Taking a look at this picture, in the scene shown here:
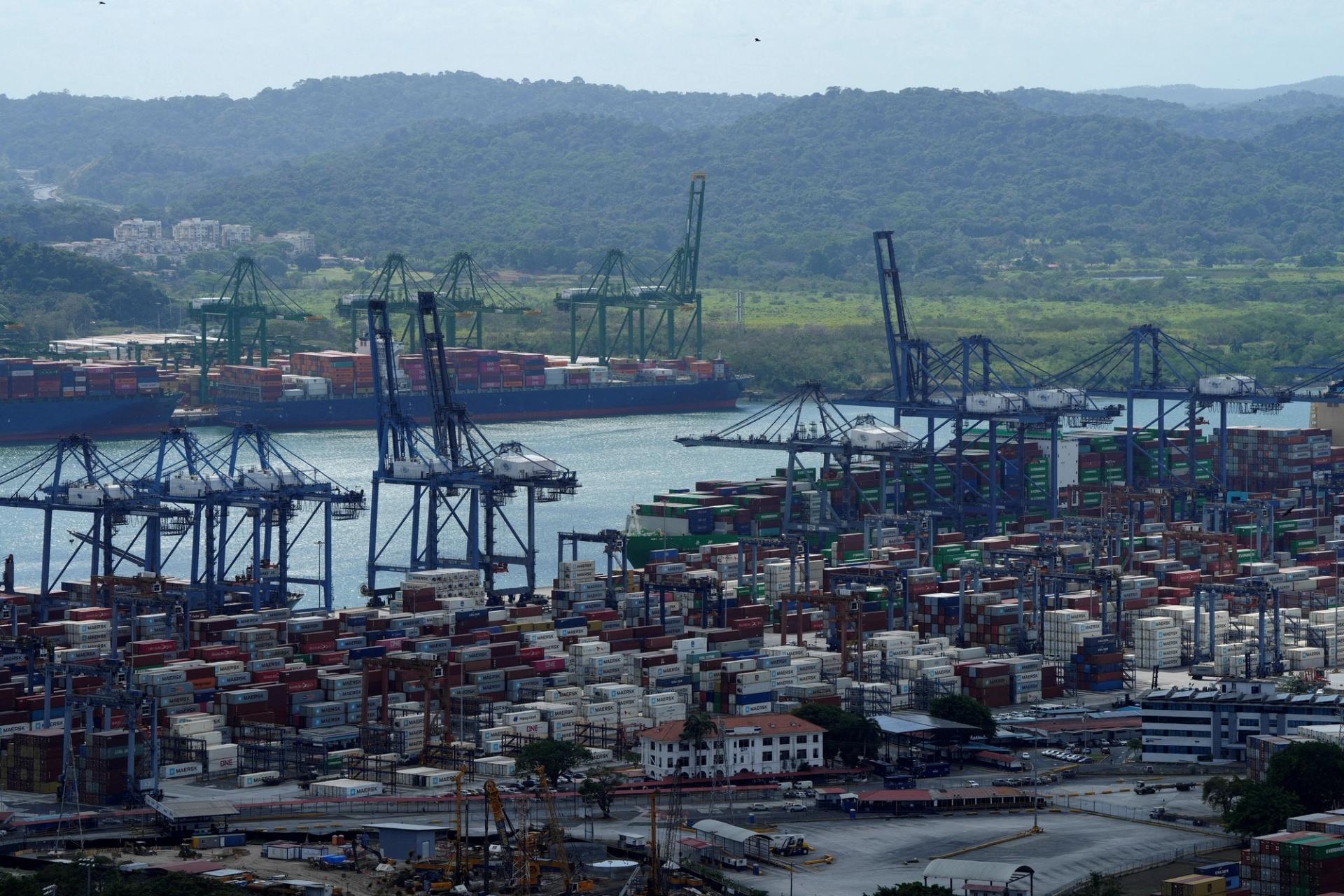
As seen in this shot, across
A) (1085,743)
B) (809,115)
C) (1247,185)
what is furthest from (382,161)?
(1085,743)

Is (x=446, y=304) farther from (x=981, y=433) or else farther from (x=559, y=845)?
(x=559, y=845)

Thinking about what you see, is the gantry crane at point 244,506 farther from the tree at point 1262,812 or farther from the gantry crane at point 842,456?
the tree at point 1262,812

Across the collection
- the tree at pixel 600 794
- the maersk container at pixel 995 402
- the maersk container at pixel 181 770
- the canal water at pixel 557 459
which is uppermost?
the maersk container at pixel 995 402

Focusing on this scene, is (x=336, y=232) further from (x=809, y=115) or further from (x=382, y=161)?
(x=809, y=115)

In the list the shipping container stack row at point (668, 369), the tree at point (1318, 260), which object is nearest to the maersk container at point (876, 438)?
the shipping container stack row at point (668, 369)

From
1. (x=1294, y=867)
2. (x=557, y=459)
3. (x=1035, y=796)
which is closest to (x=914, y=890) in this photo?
(x=1294, y=867)
